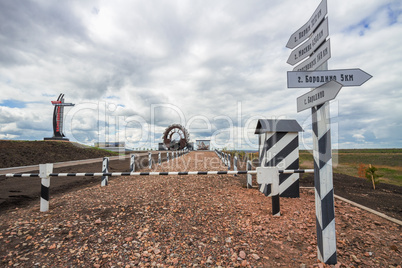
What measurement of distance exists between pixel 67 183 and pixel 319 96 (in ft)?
34.4

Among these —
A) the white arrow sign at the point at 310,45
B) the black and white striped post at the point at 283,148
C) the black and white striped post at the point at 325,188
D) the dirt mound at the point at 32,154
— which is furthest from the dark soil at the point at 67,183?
the white arrow sign at the point at 310,45

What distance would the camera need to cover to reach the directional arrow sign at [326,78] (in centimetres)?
261

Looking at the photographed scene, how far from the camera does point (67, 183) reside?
30.3ft

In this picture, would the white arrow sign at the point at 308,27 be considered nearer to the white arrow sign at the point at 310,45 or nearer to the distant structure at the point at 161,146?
the white arrow sign at the point at 310,45

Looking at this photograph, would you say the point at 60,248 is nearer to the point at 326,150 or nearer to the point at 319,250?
the point at 319,250

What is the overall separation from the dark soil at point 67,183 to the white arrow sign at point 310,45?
429cm

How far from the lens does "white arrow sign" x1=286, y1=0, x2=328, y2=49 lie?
9.02ft

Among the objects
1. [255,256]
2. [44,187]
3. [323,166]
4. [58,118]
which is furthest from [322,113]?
[58,118]

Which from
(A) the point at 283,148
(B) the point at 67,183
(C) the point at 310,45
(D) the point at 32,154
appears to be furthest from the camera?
→ (D) the point at 32,154

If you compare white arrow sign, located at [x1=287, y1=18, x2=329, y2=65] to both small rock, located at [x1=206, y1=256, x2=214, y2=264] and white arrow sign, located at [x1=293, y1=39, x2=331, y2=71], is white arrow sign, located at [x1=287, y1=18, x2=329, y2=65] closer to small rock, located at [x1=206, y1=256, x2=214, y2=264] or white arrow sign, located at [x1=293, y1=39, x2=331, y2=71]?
white arrow sign, located at [x1=293, y1=39, x2=331, y2=71]

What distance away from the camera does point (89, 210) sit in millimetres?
4543

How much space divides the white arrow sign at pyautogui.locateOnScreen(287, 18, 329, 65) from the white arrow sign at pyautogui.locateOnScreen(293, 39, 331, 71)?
0.07 meters

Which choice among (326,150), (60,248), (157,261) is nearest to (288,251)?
(326,150)

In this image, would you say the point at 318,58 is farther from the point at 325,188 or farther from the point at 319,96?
the point at 325,188
